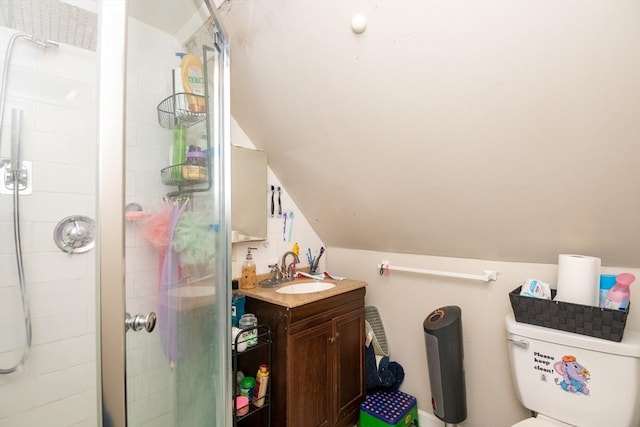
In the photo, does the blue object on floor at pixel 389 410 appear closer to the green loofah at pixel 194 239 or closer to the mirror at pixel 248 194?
the mirror at pixel 248 194

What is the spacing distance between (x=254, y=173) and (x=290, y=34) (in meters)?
0.81

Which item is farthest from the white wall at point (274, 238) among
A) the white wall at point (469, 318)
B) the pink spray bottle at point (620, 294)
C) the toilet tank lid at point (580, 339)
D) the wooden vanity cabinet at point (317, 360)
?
the pink spray bottle at point (620, 294)

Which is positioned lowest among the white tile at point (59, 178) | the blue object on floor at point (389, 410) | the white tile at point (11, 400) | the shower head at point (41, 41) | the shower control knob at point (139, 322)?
the blue object on floor at point (389, 410)

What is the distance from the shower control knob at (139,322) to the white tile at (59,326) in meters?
0.70

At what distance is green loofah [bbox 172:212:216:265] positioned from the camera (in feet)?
3.04

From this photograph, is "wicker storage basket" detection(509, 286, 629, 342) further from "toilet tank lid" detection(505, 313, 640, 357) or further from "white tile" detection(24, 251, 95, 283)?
"white tile" detection(24, 251, 95, 283)

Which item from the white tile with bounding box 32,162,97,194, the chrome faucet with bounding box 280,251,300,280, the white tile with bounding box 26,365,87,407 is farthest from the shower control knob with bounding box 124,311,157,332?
the chrome faucet with bounding box 280,251,300,280

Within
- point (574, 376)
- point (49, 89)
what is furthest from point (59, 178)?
point (574, 376)

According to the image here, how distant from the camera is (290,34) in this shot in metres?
1.22

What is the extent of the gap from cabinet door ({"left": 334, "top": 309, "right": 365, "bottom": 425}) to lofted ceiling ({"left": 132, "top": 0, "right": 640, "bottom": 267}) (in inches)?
25.1

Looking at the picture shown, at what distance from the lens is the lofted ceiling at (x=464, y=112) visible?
0.89 m

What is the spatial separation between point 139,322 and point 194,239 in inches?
15.4

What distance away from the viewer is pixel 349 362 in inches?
67.8

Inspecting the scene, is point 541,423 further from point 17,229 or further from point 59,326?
point 17,229
